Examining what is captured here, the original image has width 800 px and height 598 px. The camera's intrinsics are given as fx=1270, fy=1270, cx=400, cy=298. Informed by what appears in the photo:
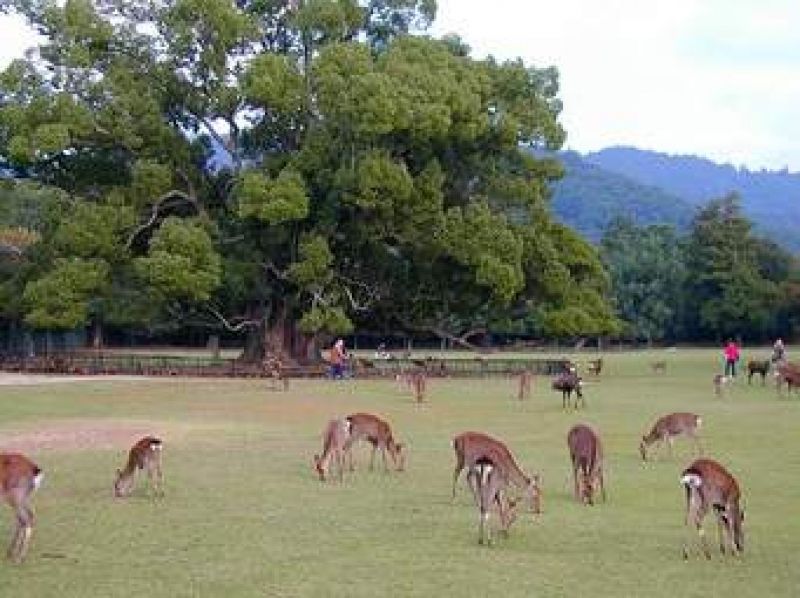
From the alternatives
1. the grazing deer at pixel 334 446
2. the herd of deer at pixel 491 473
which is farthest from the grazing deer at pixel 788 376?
the grazing deer at pixel 334 446

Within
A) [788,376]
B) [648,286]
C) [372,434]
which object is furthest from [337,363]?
[648,286]

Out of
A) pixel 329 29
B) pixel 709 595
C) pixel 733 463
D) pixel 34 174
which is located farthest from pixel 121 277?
pixel 709 595

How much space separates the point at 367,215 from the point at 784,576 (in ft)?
117

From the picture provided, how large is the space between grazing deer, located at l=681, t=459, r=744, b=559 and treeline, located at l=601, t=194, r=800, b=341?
80.8 m

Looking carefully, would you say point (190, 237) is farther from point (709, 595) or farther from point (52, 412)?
point (709, 595)

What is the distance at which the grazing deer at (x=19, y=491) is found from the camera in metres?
11.3

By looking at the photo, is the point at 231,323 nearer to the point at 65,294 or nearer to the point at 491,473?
the point at 65,294

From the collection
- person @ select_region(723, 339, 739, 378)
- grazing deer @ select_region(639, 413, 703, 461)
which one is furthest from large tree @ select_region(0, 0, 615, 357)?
grazing deer @ select_region(639, 413, 703, 461)

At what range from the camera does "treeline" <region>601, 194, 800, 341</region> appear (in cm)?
9056

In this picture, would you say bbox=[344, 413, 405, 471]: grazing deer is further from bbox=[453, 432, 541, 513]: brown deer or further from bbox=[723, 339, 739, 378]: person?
bbox=[723, 339, 739, 378]: person

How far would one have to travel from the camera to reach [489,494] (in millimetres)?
12164

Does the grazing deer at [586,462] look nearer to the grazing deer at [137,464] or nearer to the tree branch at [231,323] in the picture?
the grazing deer at [137,464]

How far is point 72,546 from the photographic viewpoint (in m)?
11.9

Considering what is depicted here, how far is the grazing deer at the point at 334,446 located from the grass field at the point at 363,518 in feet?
0.90
